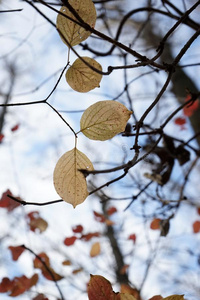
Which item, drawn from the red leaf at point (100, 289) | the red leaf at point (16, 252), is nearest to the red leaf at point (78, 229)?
the red leaf at point (16, 252)

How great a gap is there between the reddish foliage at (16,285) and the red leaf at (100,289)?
775 millimetres

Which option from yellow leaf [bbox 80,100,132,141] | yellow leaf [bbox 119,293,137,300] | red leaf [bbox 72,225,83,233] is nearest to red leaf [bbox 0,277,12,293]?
red leaf [bbox 72,225,83,233]

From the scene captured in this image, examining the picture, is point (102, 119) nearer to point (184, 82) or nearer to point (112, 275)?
point (184, 82)

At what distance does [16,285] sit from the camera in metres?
1.19

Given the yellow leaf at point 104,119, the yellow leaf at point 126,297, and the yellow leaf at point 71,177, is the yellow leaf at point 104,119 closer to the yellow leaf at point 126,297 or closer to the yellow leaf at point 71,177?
the yellow leaf at point 71,177

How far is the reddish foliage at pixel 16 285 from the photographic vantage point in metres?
1.13

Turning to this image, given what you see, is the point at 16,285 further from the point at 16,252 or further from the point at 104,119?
the point at 104,119

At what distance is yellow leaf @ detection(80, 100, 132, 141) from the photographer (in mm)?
403

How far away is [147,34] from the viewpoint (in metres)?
3.62

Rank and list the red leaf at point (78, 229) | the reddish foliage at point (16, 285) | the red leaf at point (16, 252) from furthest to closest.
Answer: the red leaf at point (78, 229) < the red leaf at point (16, 252) < the reddish foliage at point (16, 285)

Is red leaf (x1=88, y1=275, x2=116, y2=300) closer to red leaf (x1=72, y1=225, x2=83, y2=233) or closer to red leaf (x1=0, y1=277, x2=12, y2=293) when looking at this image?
red leaf (x1=0, y1=277, x2=12, y2=293)

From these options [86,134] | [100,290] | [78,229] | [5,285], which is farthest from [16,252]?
[86,134]

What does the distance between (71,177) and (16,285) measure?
38.9 inches

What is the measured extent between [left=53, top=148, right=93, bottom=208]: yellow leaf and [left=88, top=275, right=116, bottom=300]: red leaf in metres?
0.13
